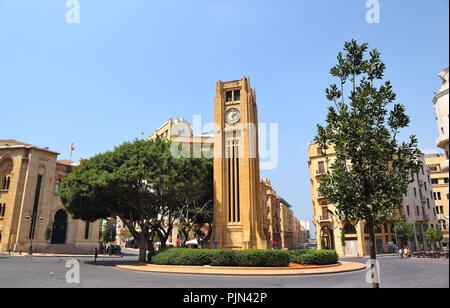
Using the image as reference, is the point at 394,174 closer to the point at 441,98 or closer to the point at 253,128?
the point at 441,98

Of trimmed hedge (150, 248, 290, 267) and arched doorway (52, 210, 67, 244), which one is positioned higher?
arched doorway (52, 210, 67, 244)

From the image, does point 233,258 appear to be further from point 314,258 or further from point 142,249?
point 142,249

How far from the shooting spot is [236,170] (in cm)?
3647

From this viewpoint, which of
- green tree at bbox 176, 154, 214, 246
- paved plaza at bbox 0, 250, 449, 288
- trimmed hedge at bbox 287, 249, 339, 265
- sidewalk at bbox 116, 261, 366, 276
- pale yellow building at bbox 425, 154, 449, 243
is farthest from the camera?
pale yellow building at bbox 425, 154, 449, 243

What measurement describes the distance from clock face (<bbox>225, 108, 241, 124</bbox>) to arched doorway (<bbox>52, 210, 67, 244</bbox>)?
116ft

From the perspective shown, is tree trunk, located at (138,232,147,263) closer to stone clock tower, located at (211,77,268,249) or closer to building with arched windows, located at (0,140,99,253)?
stone clock tower, located at (211,77,268,249)

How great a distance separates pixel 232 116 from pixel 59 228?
37336 millimetres

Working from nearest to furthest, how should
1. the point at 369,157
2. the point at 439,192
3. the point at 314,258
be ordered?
the point at 369,157
the point at 314,258
the point at 439,192

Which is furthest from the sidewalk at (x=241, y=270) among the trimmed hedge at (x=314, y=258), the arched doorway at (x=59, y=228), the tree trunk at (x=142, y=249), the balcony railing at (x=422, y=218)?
the balcony railing at (x=422, y=218)

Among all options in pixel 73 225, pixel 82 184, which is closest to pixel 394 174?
pixel 82 184

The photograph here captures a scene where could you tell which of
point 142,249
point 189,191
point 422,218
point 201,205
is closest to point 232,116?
point 201,205

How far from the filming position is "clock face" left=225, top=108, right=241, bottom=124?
38188mm

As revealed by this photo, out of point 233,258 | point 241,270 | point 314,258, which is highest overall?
point 233,258

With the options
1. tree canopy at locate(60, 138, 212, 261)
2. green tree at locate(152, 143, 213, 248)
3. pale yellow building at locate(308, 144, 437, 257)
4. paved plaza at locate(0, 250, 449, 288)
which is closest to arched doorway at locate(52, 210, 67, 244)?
tree canopy at locate(60, 138, 212, 261)
